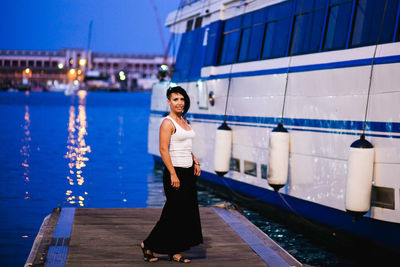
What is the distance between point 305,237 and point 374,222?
2.19 m

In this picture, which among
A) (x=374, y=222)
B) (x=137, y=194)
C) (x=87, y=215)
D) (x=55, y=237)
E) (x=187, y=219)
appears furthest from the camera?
(x=137, y=194)

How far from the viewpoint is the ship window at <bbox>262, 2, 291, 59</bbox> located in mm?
13125

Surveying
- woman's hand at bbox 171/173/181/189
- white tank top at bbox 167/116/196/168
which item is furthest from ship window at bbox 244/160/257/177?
woman's hand at bbox 171/173/181/189

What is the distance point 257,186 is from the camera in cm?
1394

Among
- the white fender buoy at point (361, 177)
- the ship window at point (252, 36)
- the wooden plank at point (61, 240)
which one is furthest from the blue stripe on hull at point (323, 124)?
the wooden plank at point (61, 240)

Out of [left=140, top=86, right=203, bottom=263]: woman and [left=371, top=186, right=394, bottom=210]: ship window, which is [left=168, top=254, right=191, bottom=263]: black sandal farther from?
[left=371, top=186, right=394, bottom=210]: ship window

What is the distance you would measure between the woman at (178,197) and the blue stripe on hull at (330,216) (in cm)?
322

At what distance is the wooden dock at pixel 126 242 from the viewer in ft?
26.5

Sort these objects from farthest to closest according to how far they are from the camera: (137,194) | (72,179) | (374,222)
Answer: (72,179) → (137,194) → (374,222)

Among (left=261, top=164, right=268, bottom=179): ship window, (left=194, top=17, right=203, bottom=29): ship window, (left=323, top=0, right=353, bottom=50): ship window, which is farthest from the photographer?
(left=194, top=17, right=203, bottom=29): ship window

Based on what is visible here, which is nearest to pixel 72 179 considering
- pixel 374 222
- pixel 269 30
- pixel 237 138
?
pixel 237 138

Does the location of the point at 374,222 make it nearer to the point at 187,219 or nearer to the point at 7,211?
the point at 187,219

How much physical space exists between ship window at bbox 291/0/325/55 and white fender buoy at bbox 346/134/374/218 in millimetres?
2972

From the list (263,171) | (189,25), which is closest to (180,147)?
(263,171)
